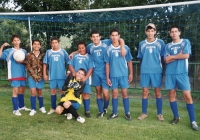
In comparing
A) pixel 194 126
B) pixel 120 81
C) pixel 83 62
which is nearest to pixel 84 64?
pixel 83 62

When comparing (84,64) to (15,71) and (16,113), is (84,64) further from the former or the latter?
(16,113)

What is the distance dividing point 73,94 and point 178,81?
1759mm

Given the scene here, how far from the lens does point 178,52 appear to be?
3828 mm

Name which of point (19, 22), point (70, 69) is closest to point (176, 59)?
point (70, 69)

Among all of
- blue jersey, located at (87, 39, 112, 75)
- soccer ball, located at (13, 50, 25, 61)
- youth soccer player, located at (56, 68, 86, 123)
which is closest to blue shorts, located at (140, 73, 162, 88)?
blue jersey, located at (87, 39, 112, 75)

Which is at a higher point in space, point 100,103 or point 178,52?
point 178,52

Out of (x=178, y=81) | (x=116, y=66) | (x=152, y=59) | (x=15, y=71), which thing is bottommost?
(x=178, y=81)

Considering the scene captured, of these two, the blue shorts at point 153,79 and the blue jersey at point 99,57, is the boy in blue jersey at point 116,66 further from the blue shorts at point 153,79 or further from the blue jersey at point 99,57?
the blue shorts at point 153,79

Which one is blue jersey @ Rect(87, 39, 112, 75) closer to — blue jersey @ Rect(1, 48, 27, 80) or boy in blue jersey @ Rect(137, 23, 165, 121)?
boy in blue jersey @ Rect(137, 23, 165, 121)

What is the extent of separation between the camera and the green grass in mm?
3502

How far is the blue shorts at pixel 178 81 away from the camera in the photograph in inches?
150

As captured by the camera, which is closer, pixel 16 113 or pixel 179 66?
pixel 179 66

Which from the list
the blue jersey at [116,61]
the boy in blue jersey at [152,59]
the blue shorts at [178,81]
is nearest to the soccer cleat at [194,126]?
the blue shorts at [178,81]

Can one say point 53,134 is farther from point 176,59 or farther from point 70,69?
point 176,59
